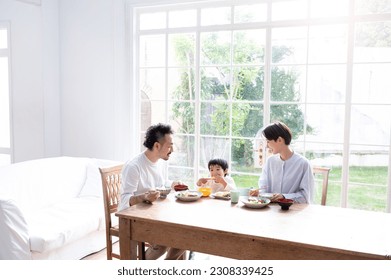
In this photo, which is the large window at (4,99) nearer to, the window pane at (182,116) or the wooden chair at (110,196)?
the window pane at (182,116)

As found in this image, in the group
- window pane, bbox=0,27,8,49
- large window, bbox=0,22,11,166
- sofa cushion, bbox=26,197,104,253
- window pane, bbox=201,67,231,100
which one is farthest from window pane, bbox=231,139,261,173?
window pane, bbox=0,27,8,49

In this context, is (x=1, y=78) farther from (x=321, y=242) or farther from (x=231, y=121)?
(x=321, y=242)

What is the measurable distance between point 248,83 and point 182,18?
3.28 ft

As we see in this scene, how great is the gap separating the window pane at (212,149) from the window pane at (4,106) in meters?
2.78

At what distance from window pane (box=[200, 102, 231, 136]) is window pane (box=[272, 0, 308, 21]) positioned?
98 cm

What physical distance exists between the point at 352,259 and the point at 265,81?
2.26m

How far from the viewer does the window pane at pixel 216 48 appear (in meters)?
3.83

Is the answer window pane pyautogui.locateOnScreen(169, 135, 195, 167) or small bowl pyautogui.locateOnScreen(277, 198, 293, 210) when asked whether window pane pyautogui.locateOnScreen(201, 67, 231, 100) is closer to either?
window pane pyautogui.locateOnScreen(169, 135, 195, 167)

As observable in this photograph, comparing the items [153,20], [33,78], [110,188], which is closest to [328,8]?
[153,20]

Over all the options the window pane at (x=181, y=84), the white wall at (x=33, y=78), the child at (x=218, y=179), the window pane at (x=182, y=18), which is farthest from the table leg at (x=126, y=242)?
the white wall at (x=33, y=78)

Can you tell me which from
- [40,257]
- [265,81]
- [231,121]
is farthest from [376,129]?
[40,257]

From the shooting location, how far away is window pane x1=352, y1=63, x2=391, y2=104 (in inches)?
127

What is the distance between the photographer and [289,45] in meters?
3.55

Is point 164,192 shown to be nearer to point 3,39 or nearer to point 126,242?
point 126,242
